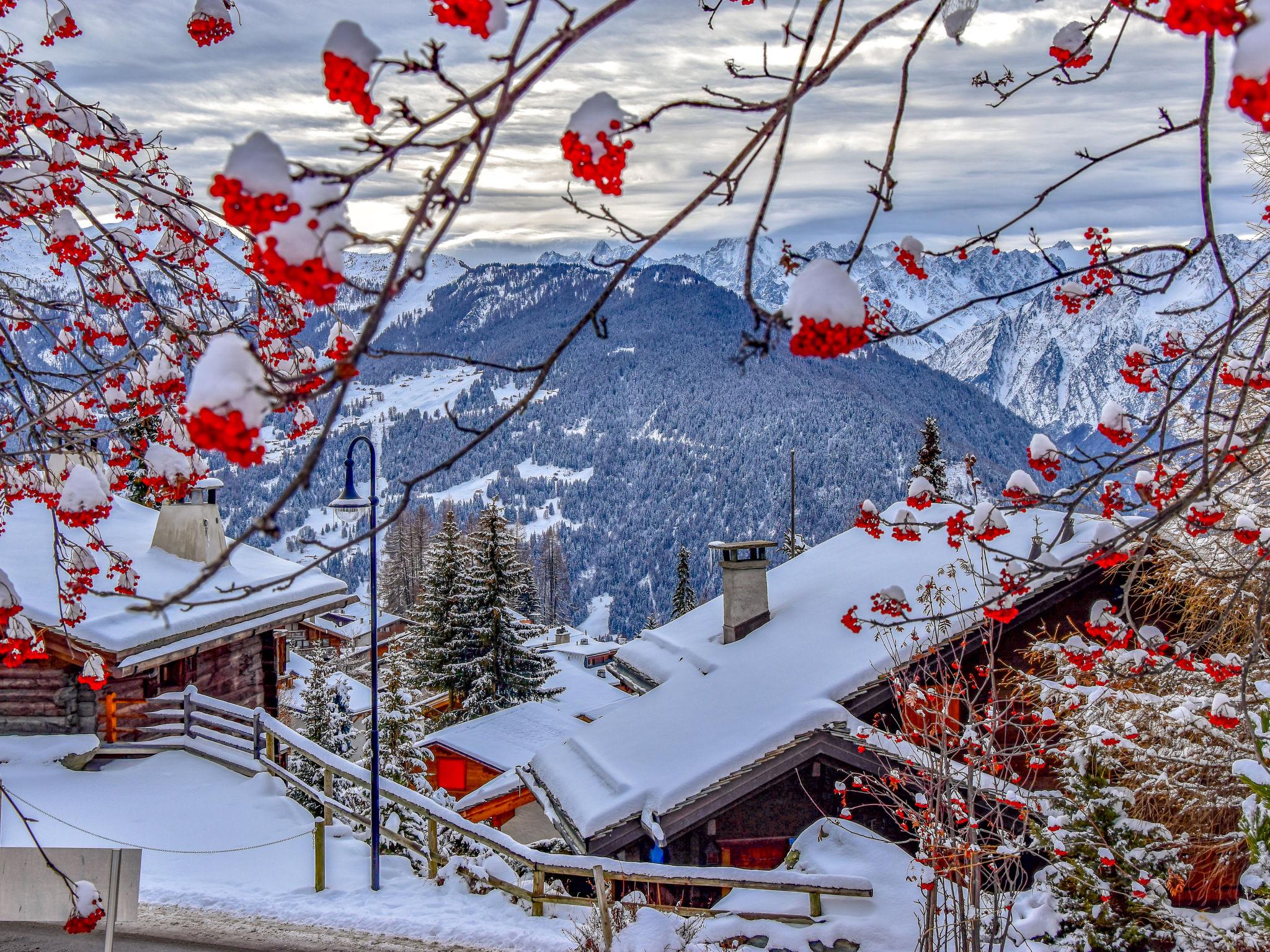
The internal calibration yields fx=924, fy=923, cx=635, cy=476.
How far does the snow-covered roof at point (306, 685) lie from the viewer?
22.6 metres

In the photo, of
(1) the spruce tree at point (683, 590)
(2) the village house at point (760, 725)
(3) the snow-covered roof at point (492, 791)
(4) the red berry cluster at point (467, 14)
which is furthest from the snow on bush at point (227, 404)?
(1) the spruce tree at point (683, 590)

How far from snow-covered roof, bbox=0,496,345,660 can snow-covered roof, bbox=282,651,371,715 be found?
732 cm

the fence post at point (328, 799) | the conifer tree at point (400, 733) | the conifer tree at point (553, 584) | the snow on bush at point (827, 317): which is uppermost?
the snow on bush at point (827, 317)

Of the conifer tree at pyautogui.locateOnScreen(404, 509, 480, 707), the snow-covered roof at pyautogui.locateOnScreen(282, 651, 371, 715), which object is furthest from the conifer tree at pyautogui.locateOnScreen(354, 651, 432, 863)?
the conifer tree at pyautogui.locateOnScreen(404, 509, 480, 707)

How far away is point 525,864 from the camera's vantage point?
9.45m

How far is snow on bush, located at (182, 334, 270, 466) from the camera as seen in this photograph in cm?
142

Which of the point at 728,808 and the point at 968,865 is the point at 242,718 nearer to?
the point at 728,808

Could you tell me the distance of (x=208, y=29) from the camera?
12.1 ft

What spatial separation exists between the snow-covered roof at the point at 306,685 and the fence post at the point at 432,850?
41.8 feet

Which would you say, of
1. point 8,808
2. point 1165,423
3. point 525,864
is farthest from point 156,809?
point 1165,423

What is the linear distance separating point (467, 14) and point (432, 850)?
9902mm

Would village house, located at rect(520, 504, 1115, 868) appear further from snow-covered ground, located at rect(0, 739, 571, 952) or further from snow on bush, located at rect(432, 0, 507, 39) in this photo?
snow on bush, located at rect(432, 0, 507, 39)

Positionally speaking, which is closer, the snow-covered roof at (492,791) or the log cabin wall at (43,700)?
the log cabin wall at (43,700)

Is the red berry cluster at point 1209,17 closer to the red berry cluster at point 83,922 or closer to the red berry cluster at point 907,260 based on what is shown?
the red berry cluster at point 907,260
